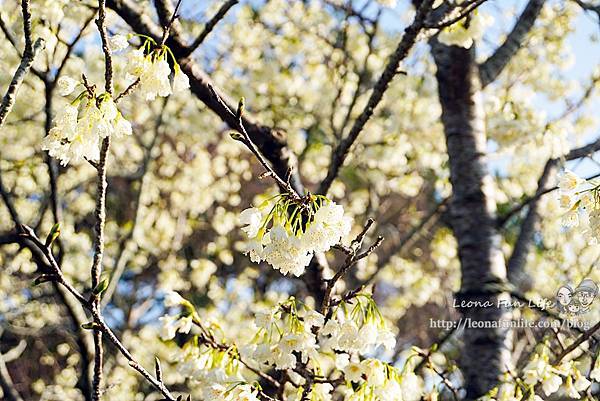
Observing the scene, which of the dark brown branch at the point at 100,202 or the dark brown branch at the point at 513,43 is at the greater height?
the dark brown branch at the point at 513,43

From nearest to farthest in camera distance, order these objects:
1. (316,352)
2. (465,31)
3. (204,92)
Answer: (316,352) < (204,92) < (465,31)

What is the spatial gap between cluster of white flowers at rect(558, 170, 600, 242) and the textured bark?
1163 millimetres

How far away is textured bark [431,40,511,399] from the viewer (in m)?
2.70

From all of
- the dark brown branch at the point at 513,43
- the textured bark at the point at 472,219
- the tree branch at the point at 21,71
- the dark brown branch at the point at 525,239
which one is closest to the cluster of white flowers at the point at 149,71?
the tree branch at the point at 21,71

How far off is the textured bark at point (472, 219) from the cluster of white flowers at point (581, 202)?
1163mm

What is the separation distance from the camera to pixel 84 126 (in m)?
1.41

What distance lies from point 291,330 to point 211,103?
89 centimetres

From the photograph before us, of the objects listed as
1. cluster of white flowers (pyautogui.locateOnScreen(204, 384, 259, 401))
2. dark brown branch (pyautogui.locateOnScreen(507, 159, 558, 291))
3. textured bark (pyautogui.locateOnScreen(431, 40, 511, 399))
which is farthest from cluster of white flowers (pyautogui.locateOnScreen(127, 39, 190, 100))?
dark brown branch (pyautogui.locateOnScreen(507, 159, 558, 291))

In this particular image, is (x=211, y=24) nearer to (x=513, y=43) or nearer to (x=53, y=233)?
(x=53, y=233)

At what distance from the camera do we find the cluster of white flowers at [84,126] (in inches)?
55.4

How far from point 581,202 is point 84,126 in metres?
1.16

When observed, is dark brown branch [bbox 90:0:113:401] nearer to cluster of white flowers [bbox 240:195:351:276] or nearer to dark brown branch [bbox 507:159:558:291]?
cluster of white flowers [bbox 240:195:351:276]

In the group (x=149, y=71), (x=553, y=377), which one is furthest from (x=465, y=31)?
(x=149, y=71)

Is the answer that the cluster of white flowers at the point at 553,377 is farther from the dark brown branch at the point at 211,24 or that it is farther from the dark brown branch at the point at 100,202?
the dark brown branch at the point at 211,24
